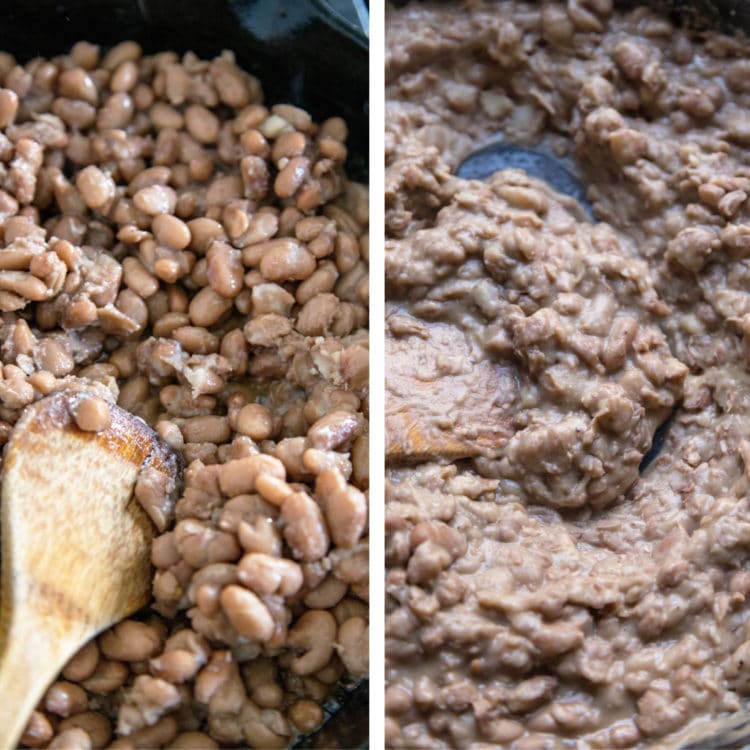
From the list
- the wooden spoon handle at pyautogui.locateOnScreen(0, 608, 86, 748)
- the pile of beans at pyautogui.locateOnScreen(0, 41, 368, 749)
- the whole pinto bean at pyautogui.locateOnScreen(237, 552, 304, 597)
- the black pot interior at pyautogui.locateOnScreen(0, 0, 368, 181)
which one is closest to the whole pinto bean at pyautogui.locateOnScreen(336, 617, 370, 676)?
the pile of beans at pyautogui.locateOnScreen(0, 41, 368, 749)

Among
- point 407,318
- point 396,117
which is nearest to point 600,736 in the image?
point 407,318

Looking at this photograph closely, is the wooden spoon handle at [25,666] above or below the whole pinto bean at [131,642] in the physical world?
above

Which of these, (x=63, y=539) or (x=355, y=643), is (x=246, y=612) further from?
(x=63, y=539)

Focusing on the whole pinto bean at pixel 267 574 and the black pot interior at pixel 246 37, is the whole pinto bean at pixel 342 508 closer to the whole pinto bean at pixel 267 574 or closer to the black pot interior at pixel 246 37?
the whole pinto bean at pixel 267 574

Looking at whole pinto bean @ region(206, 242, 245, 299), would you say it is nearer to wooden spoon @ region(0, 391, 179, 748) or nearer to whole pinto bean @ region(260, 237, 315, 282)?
whole pinto bean @ region(260, 237, 315, 282)

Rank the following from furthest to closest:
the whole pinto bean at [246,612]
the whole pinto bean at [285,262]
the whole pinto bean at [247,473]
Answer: the whole pinto bean at [285,262]
the whole pinto bean at [247,473]
the whole pinto bean at [246,612]

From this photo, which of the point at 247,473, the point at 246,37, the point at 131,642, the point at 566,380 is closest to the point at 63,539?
the point at 131,642

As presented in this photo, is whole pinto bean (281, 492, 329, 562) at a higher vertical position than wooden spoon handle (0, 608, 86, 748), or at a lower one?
higher

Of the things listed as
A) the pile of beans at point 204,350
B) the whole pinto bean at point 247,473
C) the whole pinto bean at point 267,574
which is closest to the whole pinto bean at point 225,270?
the pile of beans at point 204,350
